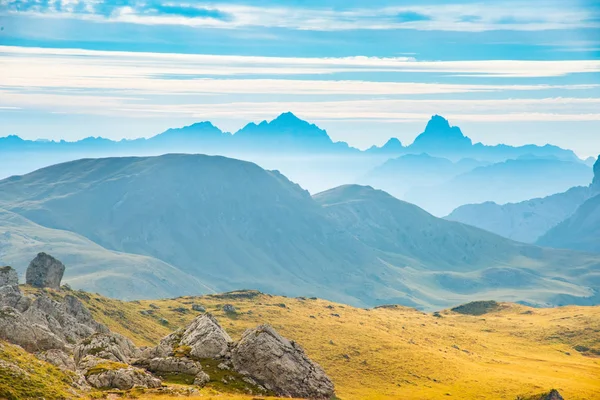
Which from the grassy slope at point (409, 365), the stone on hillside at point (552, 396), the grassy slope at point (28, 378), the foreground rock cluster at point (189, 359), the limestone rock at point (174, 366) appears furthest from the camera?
the grassy slope at point (409, 365)

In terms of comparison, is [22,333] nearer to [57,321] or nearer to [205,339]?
[205,339]

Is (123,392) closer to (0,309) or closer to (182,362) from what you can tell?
(182,362)

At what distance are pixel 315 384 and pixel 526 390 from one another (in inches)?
2778

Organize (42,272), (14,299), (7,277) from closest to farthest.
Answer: (14,299)
(7,277)
(42,272)

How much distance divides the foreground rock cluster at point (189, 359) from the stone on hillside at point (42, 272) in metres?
87.8

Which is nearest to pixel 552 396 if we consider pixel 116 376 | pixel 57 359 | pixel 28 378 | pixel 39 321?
pixel 116 376

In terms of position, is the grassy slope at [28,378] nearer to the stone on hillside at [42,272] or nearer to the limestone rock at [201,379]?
the limestone rock at [201,379]

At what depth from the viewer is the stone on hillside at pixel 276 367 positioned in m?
81.3

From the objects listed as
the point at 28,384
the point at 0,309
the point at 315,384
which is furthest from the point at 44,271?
the point at 28,384

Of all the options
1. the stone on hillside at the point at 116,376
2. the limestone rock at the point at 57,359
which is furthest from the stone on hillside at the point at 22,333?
the stone on hillside at the point at 116,376

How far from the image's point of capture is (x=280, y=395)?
261ft

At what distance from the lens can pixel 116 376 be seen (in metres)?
68.9

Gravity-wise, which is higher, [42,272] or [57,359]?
[57,359]

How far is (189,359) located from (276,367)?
10104 mm
